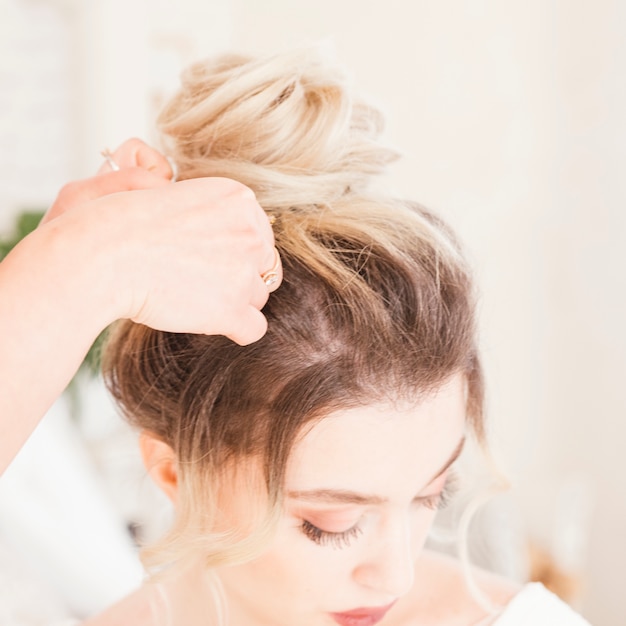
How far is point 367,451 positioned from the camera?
2.69ft

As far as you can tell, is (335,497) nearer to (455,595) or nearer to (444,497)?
(444,497)

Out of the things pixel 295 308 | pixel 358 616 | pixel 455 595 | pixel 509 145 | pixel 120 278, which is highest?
pixel 120 278

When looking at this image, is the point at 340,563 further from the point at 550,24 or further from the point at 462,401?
the point at 550,24

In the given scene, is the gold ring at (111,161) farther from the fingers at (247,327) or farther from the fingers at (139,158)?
the fingers at (247,327)

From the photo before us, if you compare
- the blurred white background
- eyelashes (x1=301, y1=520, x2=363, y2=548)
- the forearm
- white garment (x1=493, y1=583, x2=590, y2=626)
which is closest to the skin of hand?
the forearm

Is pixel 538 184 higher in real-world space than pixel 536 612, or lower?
higher

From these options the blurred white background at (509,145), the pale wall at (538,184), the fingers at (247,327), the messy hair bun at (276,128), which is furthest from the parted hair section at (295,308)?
the pale wall at (538,184)

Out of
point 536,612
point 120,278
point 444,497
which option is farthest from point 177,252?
point 536,612

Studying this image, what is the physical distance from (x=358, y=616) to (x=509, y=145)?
183cm

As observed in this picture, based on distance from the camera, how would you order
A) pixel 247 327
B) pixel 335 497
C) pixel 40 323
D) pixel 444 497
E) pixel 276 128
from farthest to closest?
pixel 444 497 → pixel 276 128 → pixel 335 497 → pixel 247 327 → pixel 40 323

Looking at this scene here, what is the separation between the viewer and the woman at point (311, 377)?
83cm

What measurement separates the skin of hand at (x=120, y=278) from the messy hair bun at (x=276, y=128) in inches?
8.5

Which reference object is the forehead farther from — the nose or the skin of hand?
the skin of hand

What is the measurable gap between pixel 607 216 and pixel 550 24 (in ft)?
1.96
